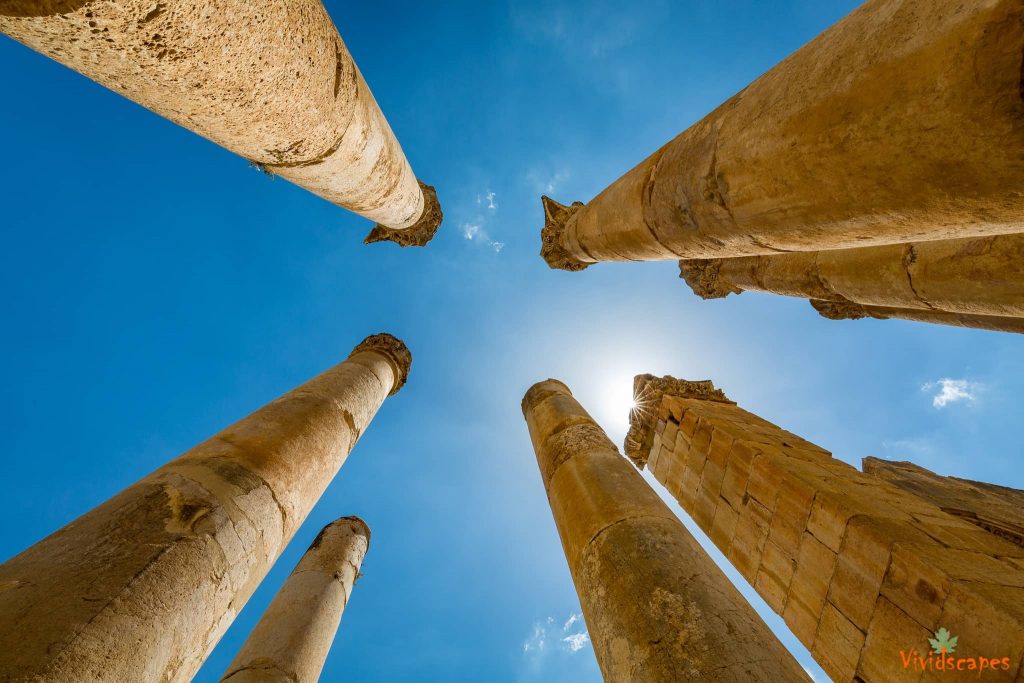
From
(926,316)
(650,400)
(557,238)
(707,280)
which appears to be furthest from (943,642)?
(707,280)

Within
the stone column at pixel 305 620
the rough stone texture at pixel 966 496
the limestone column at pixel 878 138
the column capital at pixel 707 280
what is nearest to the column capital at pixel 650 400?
the rough stone texture at pixel 966 496

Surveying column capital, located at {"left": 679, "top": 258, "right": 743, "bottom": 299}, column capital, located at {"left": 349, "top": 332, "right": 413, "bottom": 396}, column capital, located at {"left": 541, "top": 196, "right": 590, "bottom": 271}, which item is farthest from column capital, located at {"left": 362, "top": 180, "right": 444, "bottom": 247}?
column capital, located at {"left": 679, "top": 258, "right": 743, "bottom": 299}

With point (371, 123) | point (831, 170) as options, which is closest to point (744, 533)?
point (831, 170)

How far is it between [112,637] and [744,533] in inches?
231

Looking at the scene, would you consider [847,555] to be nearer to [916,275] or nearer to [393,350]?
[916,275]

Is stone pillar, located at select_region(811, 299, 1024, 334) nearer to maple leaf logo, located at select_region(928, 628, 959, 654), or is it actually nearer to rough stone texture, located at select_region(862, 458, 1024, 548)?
rough stone texture, located at select_region(862, 458, 1024, 548)

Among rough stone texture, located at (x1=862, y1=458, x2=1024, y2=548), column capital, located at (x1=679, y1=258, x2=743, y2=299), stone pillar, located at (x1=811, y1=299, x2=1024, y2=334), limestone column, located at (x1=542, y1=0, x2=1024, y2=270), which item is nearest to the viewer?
limestone column, located at (x1=542, y1=0, x2=1024, y2=270)

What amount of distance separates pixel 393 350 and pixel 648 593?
23.6 feet

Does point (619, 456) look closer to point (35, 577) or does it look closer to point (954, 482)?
point (35, 577)

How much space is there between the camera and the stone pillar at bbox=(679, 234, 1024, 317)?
18.0 feet

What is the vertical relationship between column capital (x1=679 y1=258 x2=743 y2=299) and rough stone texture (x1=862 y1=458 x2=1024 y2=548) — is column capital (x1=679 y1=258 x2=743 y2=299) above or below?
above

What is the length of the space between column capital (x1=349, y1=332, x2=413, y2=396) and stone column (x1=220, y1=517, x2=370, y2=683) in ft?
13.4

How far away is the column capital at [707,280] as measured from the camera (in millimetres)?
11289

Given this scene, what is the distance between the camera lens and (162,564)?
2840 millimetres
